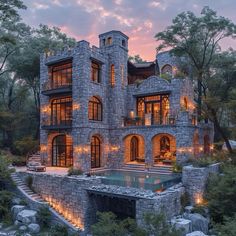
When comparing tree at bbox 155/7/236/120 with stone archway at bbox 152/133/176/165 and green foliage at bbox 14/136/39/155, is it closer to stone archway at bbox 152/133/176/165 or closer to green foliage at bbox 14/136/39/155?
stone archway at bbox 152/133/176/165

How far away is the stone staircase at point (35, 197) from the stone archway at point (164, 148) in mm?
10467

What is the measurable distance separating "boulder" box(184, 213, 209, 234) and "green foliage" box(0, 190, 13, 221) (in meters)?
11.9

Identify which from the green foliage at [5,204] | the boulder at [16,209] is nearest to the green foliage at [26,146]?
the green foliage at [5,204]

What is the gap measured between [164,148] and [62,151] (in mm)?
11143

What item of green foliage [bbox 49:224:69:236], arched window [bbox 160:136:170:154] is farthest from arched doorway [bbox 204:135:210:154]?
green foliage [bbox 49:224:69:236]

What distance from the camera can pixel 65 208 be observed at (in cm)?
1753

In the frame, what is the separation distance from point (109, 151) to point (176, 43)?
12.6m

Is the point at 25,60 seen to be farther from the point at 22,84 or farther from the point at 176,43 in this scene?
the point at 176,43

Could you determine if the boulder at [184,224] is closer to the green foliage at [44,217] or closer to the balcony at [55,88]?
the green foliage at [44,217]

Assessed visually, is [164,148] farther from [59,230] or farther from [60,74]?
[59,230]

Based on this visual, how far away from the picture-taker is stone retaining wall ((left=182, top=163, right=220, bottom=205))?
16.7m

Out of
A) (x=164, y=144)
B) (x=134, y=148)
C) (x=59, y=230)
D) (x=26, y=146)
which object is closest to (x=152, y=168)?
(x=134, y=148)

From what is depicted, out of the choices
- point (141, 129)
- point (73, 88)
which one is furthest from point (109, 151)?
point (73, 88)

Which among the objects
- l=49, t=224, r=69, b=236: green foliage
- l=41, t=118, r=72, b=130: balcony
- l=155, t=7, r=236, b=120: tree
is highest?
l=155, t=7, r=236, b=120: tree
